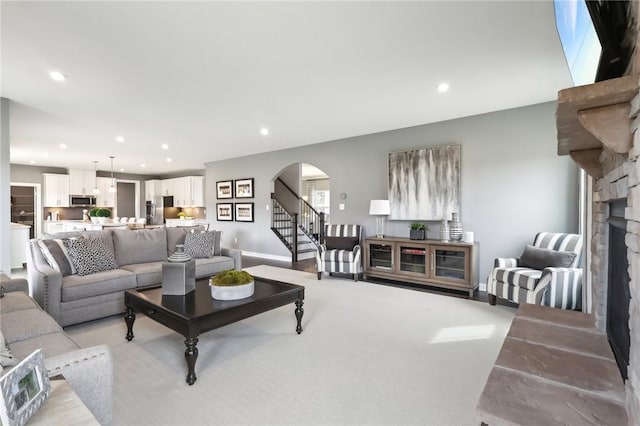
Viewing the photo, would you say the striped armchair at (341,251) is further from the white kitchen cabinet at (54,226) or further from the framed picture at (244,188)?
the white kitchen cabinet at (54,226)

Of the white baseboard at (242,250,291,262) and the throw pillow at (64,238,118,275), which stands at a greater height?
the throw pillow at (64,238,118,275)

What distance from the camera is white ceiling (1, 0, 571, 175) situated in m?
2.22

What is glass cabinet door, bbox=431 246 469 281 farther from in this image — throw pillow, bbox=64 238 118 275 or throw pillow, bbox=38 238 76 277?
throw pillow, bbox=38 238 76 277

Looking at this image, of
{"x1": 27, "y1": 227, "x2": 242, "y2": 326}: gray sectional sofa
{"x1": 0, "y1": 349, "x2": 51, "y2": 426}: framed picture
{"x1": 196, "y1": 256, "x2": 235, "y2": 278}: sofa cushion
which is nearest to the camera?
{"x1": 0, "y1": 349, "x2": 51, "y2": 426}: framed picture

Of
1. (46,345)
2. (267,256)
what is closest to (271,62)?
(46,345)

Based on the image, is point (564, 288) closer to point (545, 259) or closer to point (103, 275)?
point (545, 259)

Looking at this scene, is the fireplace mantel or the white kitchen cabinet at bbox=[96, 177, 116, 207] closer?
the fireplace mantel

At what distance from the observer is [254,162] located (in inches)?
310

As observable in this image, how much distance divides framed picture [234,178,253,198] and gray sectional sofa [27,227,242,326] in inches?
140

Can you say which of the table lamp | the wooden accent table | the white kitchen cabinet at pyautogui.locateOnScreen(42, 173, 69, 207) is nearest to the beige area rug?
the wooden accent table

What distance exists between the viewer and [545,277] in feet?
10.2

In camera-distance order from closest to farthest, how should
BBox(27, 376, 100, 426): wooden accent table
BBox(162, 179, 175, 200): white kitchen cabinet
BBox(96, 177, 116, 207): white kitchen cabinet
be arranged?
1. BBox(27, 376, 100, 426): wooden accent table
2. BBox(96, 177, 116, 207): white kitchen cabinet
3. BBox(162, 179, 175, 200): white kitchen cabinet

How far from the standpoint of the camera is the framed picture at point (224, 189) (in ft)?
27.9

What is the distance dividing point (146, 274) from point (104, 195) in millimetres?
9083
